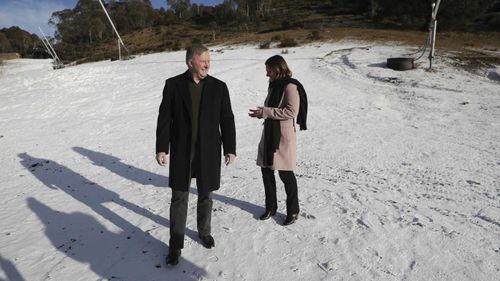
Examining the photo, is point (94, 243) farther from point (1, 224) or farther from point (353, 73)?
point (353, 73)

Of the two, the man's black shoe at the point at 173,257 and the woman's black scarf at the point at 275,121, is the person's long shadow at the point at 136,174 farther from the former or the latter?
the man's black shoe at the point at 173,257

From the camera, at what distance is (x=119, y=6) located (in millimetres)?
71188

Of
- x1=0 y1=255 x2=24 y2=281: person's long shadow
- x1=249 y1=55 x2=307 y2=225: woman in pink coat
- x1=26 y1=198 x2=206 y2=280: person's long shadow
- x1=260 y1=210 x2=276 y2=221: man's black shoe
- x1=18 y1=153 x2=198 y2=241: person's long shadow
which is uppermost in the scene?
x1=249 y1=55 x2=307 y2=225: woman in pink coat

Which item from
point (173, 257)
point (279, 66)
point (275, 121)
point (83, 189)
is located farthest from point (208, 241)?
point (83, 189)

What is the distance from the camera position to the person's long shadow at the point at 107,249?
10.5 feet

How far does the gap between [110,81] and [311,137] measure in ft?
31.6

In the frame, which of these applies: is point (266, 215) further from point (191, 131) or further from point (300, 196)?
point (191, 131)

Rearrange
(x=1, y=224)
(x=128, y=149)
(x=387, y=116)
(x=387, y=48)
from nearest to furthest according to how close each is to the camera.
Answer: (x=1, y=224) < (x=128, y=149) < (x=387, y=116) < (x=387, y=48)

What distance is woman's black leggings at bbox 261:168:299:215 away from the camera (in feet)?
12.1

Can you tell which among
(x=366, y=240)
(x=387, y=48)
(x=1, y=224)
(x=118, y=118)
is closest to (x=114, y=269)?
(x=1, y=224)

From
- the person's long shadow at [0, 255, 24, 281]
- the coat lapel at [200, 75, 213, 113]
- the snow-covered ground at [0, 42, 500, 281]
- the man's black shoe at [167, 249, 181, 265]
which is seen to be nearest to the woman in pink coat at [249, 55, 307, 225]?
the snow-covered ground at [0, 42, 500, 281]

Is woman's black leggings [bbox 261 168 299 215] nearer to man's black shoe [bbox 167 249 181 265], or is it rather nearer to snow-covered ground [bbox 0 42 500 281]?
snow-covered ground [bbox 0 42 500 281]

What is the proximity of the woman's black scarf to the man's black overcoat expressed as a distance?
1.67 ft

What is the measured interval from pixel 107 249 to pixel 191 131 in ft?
5.08
